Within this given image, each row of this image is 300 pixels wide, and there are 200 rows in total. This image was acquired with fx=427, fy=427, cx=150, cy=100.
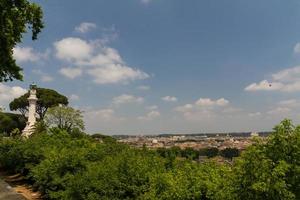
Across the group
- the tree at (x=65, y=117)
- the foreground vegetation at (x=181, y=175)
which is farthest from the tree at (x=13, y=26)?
the tree at (x=65, y=117)

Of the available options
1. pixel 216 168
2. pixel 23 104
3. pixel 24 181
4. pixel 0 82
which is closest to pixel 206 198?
pixel 216 168

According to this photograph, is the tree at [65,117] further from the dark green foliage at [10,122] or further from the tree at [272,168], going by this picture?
the tree at [272,168]

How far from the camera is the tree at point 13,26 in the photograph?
46.3 feet

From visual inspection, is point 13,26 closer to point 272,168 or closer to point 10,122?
point 272,168

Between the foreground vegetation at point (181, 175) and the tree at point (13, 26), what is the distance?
368 cm

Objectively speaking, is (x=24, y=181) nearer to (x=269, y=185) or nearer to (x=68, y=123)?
(x=269, y=185)

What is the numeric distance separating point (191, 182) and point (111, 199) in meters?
3.00

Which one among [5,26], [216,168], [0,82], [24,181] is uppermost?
[5,26]

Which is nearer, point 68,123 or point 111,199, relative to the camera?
point 111,199

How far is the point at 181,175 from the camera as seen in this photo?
891 centimetres

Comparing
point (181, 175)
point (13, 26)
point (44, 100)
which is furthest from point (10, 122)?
point (181, 175)

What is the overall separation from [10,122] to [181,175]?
193 ft

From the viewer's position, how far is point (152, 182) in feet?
31.2

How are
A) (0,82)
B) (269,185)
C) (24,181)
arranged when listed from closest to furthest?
(269,185)
(0,82)
(24,181)
